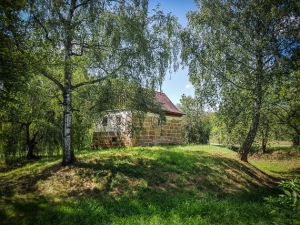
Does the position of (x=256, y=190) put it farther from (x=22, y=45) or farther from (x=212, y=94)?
(x=22, y=45)

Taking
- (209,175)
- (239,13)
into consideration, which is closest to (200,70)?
(239,13)

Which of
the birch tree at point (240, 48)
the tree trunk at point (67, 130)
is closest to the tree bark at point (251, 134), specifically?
the birch tree at point (240, 48)

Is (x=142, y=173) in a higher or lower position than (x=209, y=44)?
lower

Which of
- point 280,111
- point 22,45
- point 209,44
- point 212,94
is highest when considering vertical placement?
point 209,44

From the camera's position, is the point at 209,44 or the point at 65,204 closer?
the point at 65,204

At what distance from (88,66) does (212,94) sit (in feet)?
21.0

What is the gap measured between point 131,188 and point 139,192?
1.27 feet

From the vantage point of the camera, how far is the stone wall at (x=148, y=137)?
16344 millimetres

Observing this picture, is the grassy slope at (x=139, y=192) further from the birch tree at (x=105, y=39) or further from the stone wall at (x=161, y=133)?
the stone wall at (x=161, y=133)

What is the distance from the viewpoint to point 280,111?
10.6 m

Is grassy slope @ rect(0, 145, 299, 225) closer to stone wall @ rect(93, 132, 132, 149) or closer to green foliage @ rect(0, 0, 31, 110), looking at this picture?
green foliage @ rect(0, 0, 31, 110)

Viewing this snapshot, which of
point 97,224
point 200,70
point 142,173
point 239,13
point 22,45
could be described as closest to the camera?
point 97,224

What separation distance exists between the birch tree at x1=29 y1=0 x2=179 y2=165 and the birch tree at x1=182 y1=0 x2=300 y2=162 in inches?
94.0

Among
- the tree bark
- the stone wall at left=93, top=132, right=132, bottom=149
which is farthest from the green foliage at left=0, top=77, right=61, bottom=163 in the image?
the tree bark
